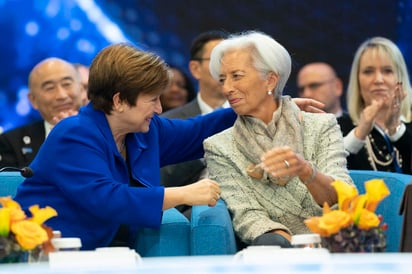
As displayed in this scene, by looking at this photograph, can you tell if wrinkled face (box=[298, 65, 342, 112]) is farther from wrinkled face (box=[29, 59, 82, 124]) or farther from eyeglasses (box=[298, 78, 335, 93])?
wrinkled face (box=[29, 59, 82, 124])

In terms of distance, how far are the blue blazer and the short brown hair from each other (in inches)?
4.2

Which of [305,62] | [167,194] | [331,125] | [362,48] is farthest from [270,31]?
[167,194]

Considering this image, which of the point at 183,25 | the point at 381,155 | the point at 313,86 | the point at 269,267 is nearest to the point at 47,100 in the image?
the point at 183,25

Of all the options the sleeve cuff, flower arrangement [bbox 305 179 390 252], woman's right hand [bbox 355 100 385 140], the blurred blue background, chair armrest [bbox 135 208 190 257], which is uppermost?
the blurred blue background

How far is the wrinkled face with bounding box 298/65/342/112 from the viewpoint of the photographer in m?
7.54

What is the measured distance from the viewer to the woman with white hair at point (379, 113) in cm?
575

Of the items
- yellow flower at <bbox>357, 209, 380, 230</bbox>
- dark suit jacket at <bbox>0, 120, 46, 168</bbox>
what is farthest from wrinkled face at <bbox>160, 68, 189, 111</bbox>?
yellow flower at <bbox>357, 209, 380, 230</bbox>

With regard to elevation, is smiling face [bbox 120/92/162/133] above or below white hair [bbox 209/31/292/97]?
below

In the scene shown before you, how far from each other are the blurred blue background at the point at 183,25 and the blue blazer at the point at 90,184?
3372mm

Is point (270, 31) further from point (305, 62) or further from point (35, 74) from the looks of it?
point (35, 74)

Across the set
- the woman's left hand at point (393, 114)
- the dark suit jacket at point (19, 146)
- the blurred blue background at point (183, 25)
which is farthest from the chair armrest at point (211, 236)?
the blurred blue background at point (183, 25)

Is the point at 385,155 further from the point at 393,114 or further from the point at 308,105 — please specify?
the point at 308,105

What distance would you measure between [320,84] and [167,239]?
3.61 m

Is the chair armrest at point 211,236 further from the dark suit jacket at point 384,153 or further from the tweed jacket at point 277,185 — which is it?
the dark suit jacket at point 384,153
